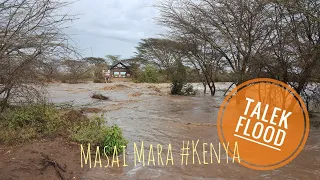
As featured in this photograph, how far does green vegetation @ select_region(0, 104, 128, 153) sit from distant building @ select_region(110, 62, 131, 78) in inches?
1476

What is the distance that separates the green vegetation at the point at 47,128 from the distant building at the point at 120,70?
37497mm

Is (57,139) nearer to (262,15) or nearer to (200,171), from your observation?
(200,171)

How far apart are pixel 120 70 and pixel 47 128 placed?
3937 centimetres

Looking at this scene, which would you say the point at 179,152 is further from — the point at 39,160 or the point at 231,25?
the point at 231,25

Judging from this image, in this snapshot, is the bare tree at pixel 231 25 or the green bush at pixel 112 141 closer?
the green bush at pixel 112 141

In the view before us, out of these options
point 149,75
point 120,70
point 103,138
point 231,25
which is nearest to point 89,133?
point 103,138

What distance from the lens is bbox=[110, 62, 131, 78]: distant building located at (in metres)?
45.1

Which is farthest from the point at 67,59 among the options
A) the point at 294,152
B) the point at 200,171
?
the point at 294,152

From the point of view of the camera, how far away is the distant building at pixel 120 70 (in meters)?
45.1

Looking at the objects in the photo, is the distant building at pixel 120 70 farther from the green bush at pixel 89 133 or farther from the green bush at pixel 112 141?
the green bush at pixel 112 141

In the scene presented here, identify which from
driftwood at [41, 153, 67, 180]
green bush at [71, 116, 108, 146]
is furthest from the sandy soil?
green bush at [71, 116, 108, 146]

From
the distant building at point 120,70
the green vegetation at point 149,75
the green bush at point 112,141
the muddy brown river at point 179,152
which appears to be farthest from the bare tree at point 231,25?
the distant building at point 120,70

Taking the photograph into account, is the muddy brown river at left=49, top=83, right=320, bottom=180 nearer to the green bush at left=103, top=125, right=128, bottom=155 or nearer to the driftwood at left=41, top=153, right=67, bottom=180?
the green bush at left=103, top=125, right=128, bottom=155

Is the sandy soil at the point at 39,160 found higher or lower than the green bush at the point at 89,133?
lower
